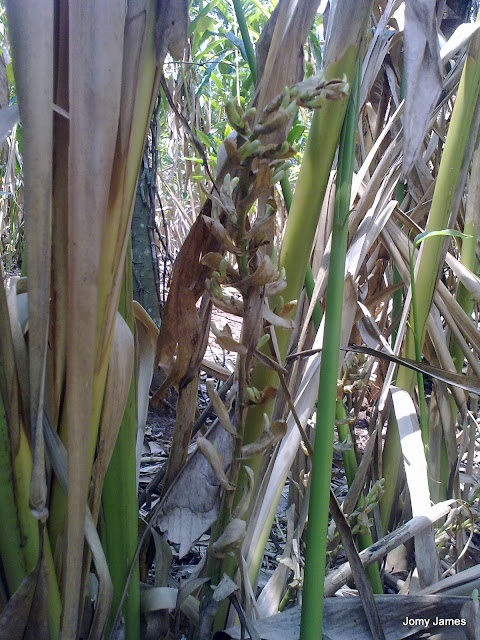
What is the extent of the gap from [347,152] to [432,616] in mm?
432

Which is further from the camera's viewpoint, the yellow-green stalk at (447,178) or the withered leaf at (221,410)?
the yellow-green stalk at (447,178)

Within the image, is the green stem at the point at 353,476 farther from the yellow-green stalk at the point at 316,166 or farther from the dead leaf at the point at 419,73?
the dead leaf at the point at 419,73

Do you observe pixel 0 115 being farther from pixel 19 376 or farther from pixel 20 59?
pixel 19 376

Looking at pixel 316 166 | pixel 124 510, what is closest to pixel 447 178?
pixel 316 166

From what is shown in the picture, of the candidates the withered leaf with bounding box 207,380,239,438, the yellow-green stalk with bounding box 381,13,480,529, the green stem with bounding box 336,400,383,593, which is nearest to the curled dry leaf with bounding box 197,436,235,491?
the withered leaf with bounding box 207,380,239,438

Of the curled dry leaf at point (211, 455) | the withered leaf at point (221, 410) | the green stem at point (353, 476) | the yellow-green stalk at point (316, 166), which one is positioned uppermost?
the yellow-green stalk at point (316, 166)

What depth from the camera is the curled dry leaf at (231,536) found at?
0.41 metres

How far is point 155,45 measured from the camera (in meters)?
0.37

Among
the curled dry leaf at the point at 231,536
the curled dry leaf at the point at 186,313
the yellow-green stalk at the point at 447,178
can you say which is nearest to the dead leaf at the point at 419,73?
the yellow-green stalk at the point at 447,178

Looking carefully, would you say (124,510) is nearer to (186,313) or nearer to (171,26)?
(186,313)

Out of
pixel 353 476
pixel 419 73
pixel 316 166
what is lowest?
pixel 353 476

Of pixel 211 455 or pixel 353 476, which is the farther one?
pixel 353 476

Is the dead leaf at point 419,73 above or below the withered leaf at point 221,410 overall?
above

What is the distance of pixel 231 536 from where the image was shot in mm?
415
